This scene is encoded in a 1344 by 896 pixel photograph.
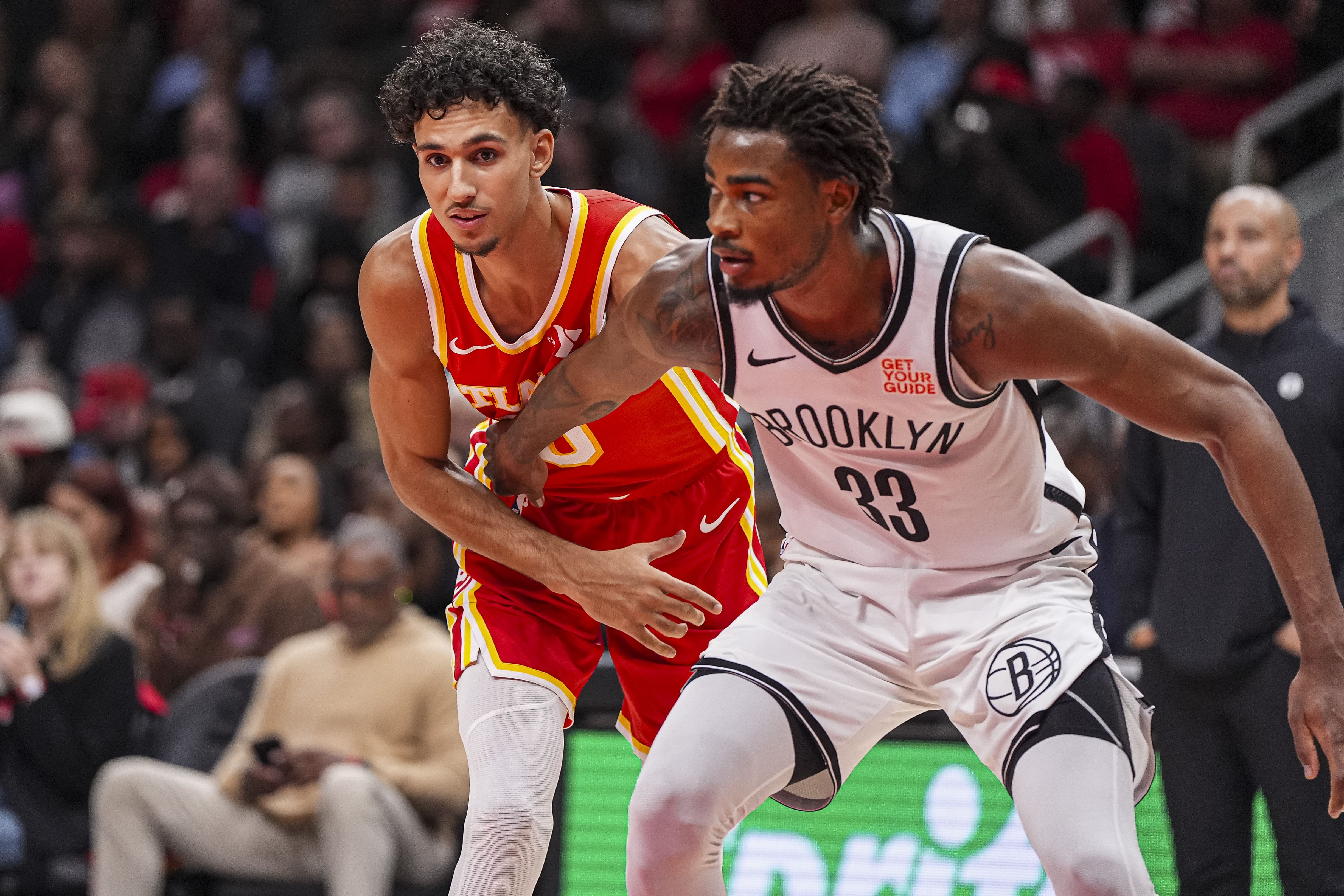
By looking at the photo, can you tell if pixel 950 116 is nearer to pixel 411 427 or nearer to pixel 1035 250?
pixel 1035 250

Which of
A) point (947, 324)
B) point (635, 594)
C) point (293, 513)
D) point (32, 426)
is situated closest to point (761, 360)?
point (947, 324)

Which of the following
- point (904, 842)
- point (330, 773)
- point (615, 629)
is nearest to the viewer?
point (615, 629)

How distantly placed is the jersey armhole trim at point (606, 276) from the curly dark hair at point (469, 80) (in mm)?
290

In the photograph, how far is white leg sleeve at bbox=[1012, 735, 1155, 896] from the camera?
2.82 meters

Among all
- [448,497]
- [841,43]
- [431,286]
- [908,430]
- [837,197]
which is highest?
[841,43]

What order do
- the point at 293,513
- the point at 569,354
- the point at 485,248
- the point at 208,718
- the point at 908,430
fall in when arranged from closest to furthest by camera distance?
the point at 908,430 → the point at 485,248 → the point at 569,354 → the point at 208,718 → the point at 293,513

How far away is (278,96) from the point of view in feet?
36.4

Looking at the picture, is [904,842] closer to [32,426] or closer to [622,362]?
[622,362]

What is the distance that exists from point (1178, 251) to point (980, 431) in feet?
17.2

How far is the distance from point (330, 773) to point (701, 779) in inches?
114

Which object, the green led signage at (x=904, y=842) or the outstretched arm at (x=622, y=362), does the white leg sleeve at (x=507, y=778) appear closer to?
the outstretched arm at (x=622, y=362)

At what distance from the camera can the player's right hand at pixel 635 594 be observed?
3385mm

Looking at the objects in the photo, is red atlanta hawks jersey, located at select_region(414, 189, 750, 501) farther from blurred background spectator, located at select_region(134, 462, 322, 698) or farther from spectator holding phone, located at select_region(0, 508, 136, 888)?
blurred background spectator, located at select_region(134, 462, 322, 698)

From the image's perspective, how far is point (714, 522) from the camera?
13.0 feet
